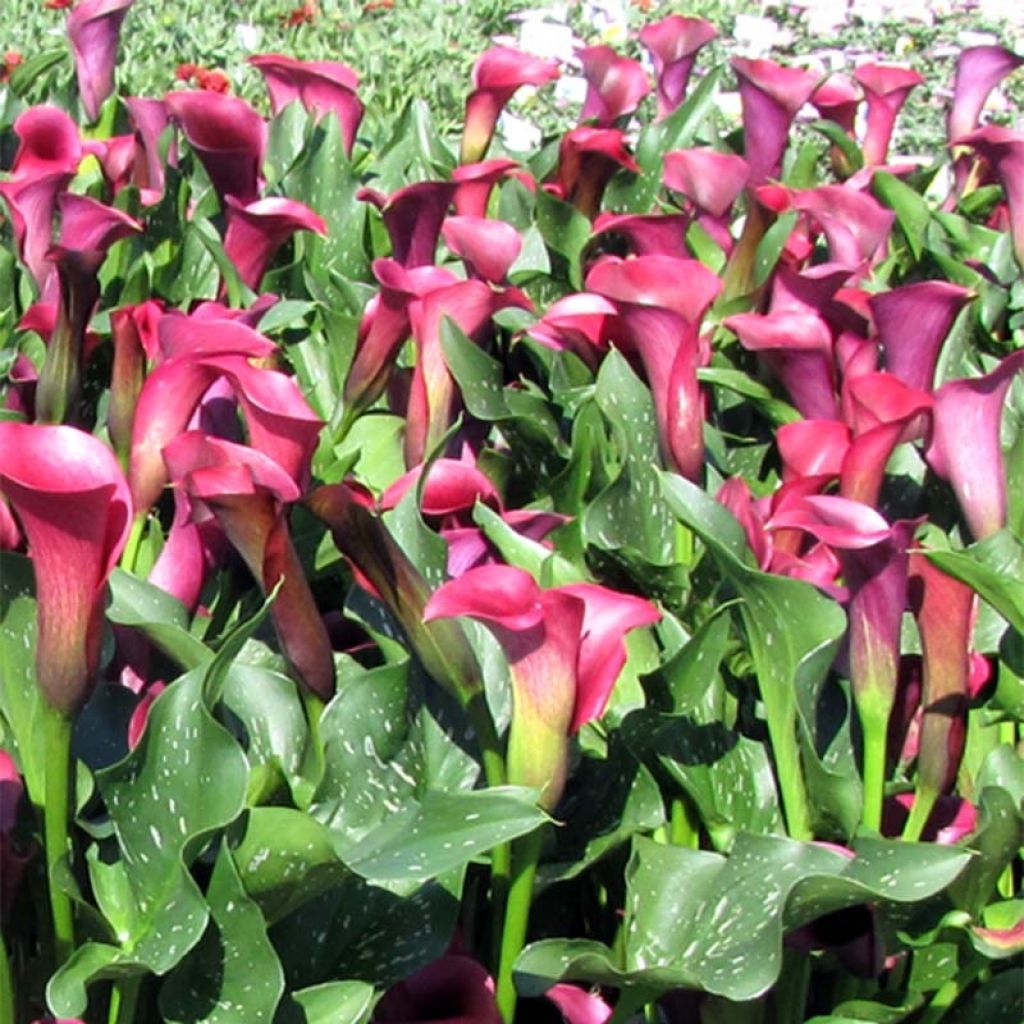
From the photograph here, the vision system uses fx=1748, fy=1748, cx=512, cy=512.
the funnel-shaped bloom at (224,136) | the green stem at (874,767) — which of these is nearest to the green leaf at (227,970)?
the green stem at (874,767)

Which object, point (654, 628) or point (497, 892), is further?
point (654, 628)

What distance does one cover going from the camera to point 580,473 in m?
1.15

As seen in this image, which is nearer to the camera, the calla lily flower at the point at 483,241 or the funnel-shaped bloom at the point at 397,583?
the funnel-shaped bloom at the point at 397,583

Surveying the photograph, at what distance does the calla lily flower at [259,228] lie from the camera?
4.21 ft

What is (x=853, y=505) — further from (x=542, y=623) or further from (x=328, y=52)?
(x=328, y=52)

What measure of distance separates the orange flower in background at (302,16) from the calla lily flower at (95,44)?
2.20 meters

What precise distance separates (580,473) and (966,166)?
1.02m

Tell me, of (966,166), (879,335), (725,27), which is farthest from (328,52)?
(879,335)

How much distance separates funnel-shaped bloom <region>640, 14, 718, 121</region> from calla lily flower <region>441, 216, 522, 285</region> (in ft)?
1.97

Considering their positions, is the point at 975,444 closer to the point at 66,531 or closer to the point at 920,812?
the point at 920,812

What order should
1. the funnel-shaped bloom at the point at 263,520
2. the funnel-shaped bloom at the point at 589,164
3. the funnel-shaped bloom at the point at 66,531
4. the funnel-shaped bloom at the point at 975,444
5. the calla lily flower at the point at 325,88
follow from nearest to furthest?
the funnel-shaped bloom at the point at 66,531, the funnel-shaped bloom at the point at 263,520, the funnel-shaped bloom at the point at 975,444, the funnel-shaped bloom at the point at 589,164, the calla lily flower at the point at 325,88

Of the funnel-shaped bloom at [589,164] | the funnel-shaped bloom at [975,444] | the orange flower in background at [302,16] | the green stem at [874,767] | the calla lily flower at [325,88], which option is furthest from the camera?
the orange flower in background at [302,16]

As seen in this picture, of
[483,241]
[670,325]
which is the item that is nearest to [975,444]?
[670,325]

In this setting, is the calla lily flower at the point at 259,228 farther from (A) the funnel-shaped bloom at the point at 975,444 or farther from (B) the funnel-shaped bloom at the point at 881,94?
(B) the funnel-shaped bloom at the point at 881,94
